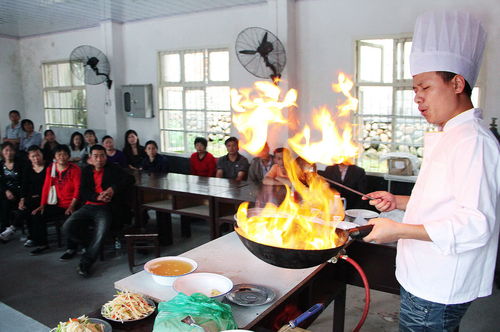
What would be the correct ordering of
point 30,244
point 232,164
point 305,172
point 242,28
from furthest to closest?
point 242,28, point 232,164, point 30,244, point 305,172

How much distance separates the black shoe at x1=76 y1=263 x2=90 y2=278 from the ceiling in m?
4.28

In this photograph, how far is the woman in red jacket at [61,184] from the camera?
5098 millimetres

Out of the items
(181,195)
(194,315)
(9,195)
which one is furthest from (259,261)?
(9,195)

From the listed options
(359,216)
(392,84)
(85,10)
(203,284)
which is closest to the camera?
(203,284)

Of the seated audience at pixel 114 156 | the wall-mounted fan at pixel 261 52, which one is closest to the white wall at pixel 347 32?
the wall-mounted fan at pixel 261 52

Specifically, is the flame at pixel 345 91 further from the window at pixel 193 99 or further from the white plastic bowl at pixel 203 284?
the white plastic bowl at pixel 203 284

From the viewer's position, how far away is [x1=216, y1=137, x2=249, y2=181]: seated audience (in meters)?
6.10

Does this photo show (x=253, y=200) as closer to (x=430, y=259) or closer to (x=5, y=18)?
(x=430, y=259)

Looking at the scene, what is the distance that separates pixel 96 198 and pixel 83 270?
2.65ft

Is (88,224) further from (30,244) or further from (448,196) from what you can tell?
(448,196)

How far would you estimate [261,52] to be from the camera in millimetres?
5887

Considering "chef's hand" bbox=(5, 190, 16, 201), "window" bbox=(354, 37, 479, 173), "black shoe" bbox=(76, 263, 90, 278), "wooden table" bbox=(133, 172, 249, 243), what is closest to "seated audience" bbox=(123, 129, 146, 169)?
"wooden table" bbox=(133, 172, 249, 243)

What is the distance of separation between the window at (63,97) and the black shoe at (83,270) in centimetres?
565

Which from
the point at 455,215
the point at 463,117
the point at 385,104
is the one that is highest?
the point at 385,104
